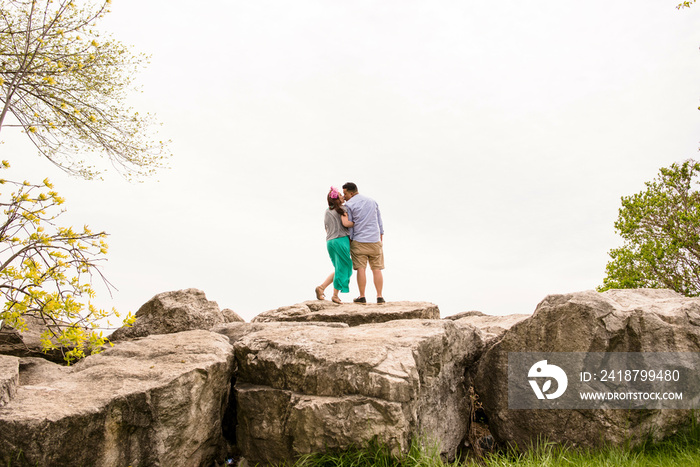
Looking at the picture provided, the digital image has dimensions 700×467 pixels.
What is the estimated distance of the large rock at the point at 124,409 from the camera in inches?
217

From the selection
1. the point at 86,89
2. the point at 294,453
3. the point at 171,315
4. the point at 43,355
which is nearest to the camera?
the point at 294,453

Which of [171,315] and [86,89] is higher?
[86,89]

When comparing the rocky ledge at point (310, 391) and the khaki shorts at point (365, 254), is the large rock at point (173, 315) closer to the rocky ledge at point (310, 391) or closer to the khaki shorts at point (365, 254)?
the rocky ledge at point (310, 391)

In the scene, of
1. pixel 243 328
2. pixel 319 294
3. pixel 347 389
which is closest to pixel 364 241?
pixel 319 294

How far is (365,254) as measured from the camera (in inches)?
522

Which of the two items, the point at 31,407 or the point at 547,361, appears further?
the point at 547,361

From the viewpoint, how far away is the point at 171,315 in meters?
10.0

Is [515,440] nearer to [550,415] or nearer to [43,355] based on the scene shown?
[550,415]

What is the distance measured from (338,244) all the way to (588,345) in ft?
23.9

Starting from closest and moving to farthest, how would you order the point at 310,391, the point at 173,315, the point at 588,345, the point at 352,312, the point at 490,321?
the point at 310,391 < the point at 588,345 < the point at 173,315 < the point at 352,312 < the point at 490,321

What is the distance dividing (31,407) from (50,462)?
679 mm

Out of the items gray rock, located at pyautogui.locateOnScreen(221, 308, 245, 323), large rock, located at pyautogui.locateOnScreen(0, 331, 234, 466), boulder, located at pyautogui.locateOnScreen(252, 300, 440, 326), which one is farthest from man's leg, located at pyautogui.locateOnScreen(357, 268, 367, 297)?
large rock, located at pyautogui.locateOnScreen(0, 331, 234, 466)

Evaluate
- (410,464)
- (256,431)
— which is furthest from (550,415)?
(256,431)

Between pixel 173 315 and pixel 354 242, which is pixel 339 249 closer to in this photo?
pixel 354 242
